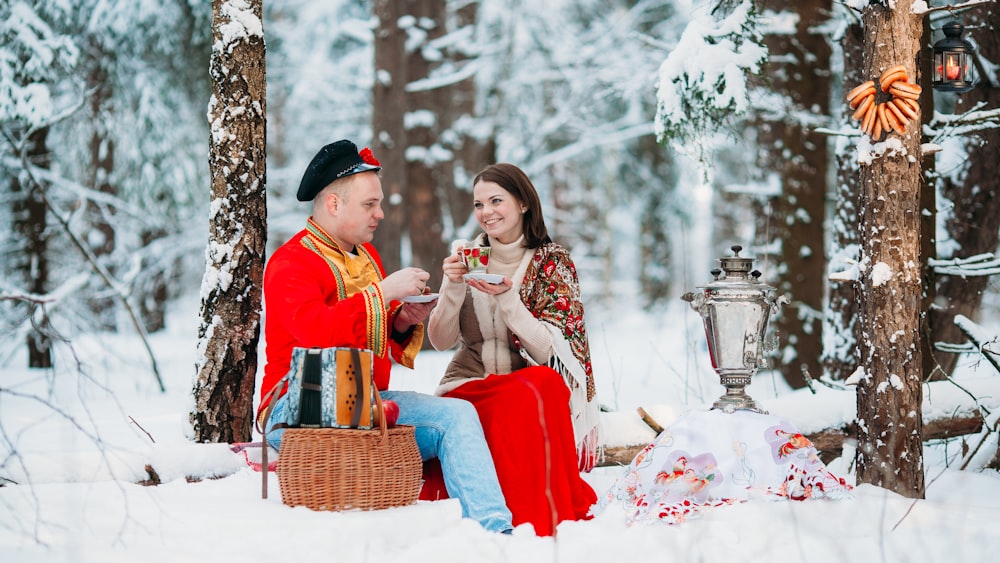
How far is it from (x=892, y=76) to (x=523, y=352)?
1782mm

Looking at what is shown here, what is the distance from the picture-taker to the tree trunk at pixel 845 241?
6.31 m

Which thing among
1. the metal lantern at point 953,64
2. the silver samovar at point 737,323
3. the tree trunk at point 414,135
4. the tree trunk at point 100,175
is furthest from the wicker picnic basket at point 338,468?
the tree trunk at point 100,175

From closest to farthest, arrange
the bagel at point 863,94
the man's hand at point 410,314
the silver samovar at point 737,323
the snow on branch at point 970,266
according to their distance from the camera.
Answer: the bagel at point 863,94, the man's hand at point 410,314, the silver samovar at point 737,323, the snow on branch at point 970,266

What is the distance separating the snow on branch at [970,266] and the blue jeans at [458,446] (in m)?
2.83

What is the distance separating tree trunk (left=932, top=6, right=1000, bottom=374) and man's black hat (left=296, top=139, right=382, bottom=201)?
156 inches

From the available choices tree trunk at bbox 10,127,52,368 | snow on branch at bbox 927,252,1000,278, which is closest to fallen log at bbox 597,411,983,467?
snow on branch at bbox 927,252,1000,278

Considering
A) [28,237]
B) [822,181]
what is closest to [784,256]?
[822,181]

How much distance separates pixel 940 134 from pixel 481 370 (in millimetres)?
2536

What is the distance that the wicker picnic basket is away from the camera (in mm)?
3416

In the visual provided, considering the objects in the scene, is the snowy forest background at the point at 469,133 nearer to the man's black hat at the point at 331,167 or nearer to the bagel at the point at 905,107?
the bagel at the point at 905,107

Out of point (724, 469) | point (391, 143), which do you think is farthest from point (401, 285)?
point (391, 143)

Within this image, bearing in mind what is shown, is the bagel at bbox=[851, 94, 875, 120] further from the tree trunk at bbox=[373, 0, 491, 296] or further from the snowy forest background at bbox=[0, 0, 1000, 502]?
the tree trunk at bbox=[373, 0, 491, 296]

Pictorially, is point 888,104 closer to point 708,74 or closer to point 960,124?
point 960,124

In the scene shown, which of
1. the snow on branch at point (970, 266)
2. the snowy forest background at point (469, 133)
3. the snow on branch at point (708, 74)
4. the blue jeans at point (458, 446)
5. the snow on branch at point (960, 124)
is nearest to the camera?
the blue jeans at point (458, 446)
